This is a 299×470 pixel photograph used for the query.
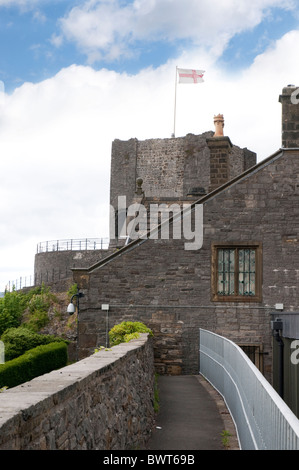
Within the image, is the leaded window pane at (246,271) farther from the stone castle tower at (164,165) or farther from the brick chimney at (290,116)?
the stone castle tower at (164,165)

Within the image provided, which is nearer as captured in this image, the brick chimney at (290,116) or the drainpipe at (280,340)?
the drainpipe at (280,340)

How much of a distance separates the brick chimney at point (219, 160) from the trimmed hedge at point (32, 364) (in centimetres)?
821

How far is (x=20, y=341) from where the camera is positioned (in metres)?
26.0

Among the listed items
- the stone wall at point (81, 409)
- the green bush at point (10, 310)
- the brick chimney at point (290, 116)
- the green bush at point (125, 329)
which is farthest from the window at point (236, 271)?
the green bush at point (10, 310)

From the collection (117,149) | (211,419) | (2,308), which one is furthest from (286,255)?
(117,149)

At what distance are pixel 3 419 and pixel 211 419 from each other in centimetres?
776

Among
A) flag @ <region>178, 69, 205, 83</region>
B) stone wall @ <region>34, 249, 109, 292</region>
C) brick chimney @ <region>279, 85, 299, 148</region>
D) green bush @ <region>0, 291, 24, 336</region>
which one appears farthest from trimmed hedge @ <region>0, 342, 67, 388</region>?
flag @ <region>178, 69, 205, 83</region>

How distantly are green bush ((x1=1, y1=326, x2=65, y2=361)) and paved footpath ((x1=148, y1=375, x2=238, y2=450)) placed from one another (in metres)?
11.1

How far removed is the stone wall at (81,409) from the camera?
14.6ft

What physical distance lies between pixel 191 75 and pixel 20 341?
25957 mm

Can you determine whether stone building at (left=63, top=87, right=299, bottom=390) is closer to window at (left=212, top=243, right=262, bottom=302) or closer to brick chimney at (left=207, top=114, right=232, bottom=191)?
window at (left=212, top=243, right=262, bottom=302)

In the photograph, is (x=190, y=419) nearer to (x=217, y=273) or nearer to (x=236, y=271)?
(x=217, y=273)
